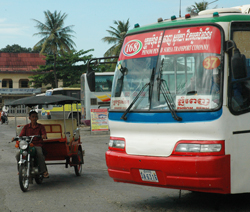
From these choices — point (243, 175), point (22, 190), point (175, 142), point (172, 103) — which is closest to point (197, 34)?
point (172, 103)

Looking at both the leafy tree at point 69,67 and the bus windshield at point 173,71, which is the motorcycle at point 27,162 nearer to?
the bus windshield at point 173,71

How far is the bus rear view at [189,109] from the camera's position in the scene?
17.4 ft

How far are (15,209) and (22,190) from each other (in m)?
1.34

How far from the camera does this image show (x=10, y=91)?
6356cm

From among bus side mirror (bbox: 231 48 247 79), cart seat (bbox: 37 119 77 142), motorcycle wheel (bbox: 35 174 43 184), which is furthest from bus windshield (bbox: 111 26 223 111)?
cart seat (bbox: 37 119 77 142)

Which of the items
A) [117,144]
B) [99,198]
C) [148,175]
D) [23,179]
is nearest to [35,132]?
[23,179]

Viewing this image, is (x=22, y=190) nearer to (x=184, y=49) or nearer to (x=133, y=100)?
(x=133, y=100)


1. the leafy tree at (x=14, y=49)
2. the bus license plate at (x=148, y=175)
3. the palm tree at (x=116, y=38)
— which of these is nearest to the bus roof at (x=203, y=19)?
the bus license plate at (x=148, y=175)

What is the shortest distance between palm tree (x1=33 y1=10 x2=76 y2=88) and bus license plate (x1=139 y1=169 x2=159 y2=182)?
47781 mm

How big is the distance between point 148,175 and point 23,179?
303 cm

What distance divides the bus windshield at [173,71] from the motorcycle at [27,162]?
2.43m

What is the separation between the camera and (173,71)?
576cm

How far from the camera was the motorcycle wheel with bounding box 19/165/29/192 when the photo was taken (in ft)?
24.7

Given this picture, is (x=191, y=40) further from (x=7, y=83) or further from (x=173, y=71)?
(x=7, y=83)
